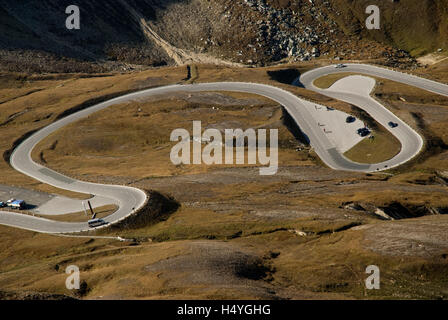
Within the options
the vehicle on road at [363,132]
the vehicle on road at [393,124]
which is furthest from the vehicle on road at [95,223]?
the vehicle on road at [393,124]

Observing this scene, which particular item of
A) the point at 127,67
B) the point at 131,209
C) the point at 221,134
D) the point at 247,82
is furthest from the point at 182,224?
the point at 127,67

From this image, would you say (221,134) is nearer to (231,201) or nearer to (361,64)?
(231,201)

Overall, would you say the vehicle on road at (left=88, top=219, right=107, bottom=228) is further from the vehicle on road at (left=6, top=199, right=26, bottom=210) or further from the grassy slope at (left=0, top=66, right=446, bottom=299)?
the vehicle on road at (left=6, top=199, right=26, bottom=210)

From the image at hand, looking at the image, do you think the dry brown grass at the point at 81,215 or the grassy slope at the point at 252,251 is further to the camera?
the dry brown grass at the point at 81,215

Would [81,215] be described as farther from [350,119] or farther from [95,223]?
[350,119]

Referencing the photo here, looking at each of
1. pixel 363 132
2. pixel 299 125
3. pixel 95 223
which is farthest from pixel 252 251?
pixel 299 125

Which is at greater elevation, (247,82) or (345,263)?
(247,82)

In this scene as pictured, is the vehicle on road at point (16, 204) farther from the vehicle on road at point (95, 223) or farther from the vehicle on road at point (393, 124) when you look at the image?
the vehicle on road at point (393, 124)

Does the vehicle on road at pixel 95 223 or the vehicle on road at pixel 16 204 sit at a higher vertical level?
the vehicle on road at pixel 16 204
